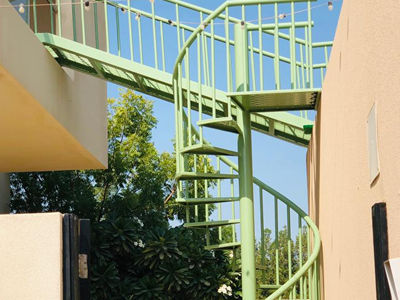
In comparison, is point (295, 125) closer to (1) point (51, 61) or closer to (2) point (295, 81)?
(2) point (295, 81)

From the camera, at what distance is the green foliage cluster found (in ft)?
30.9

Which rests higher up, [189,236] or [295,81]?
[295,81]

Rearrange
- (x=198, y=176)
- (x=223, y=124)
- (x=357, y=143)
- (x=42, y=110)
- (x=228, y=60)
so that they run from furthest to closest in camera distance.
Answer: (x=42, y=110) → (x=198, y=176) → (x=223, y=124) → (x=228, y=60) → (x=357, y=143)

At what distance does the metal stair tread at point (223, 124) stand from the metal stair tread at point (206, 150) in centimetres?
17

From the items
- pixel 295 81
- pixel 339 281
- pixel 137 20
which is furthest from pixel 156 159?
pixel 339 281

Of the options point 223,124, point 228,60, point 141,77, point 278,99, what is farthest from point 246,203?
point 141,77

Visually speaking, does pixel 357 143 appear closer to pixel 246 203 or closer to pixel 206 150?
pixel 206 150

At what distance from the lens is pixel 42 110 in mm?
6320

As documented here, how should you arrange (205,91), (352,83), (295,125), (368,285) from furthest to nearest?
(295,125) → (205,91) → (352,83) → (368,285)

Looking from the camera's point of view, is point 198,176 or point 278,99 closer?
point 278,99

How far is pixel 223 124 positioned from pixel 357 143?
2.28 metres

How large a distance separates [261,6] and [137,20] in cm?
155

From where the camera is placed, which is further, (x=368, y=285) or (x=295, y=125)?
(x=295, y=125)

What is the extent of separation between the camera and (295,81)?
19.1ft
